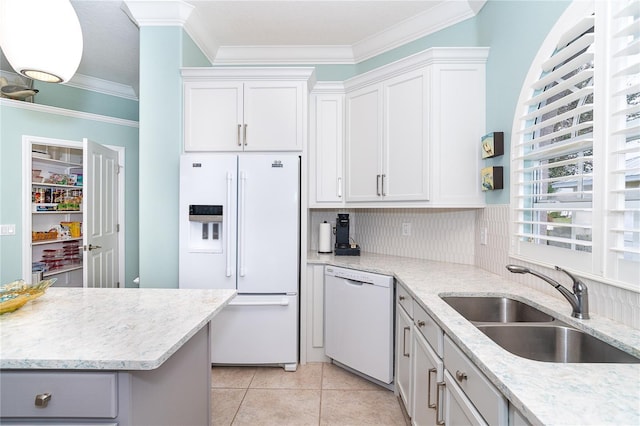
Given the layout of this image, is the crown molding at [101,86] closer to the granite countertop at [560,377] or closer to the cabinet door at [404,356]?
the cabinet door at [404,356]

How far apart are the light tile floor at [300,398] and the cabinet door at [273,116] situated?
1.84 meters

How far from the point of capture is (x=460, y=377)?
1146mm

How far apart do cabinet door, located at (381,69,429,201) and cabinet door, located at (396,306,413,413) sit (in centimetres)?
91

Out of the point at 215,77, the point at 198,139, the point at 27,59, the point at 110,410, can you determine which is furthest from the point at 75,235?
the point at 110,410

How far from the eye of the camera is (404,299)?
6.56 feet

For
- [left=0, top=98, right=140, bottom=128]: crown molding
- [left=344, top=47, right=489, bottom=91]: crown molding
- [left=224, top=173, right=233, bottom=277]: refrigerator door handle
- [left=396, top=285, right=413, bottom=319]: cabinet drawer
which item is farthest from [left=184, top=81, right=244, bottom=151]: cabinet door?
[left=0, top=98, right=140, bottom=128]: crown molding

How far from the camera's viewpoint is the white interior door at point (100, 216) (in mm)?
3135

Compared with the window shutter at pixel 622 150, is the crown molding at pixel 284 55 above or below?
above

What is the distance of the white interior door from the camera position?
3135 mm

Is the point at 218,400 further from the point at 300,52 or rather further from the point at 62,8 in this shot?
the point at 300,52

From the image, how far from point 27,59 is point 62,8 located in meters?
0.28

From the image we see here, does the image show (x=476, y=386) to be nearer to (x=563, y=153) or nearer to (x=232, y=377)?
(x=563, y=153)


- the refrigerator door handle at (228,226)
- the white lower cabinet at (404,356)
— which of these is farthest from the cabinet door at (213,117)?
the white lower cabinet at (404,356)

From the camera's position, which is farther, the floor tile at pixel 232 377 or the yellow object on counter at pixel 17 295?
the floor tile at pixel 232 377
